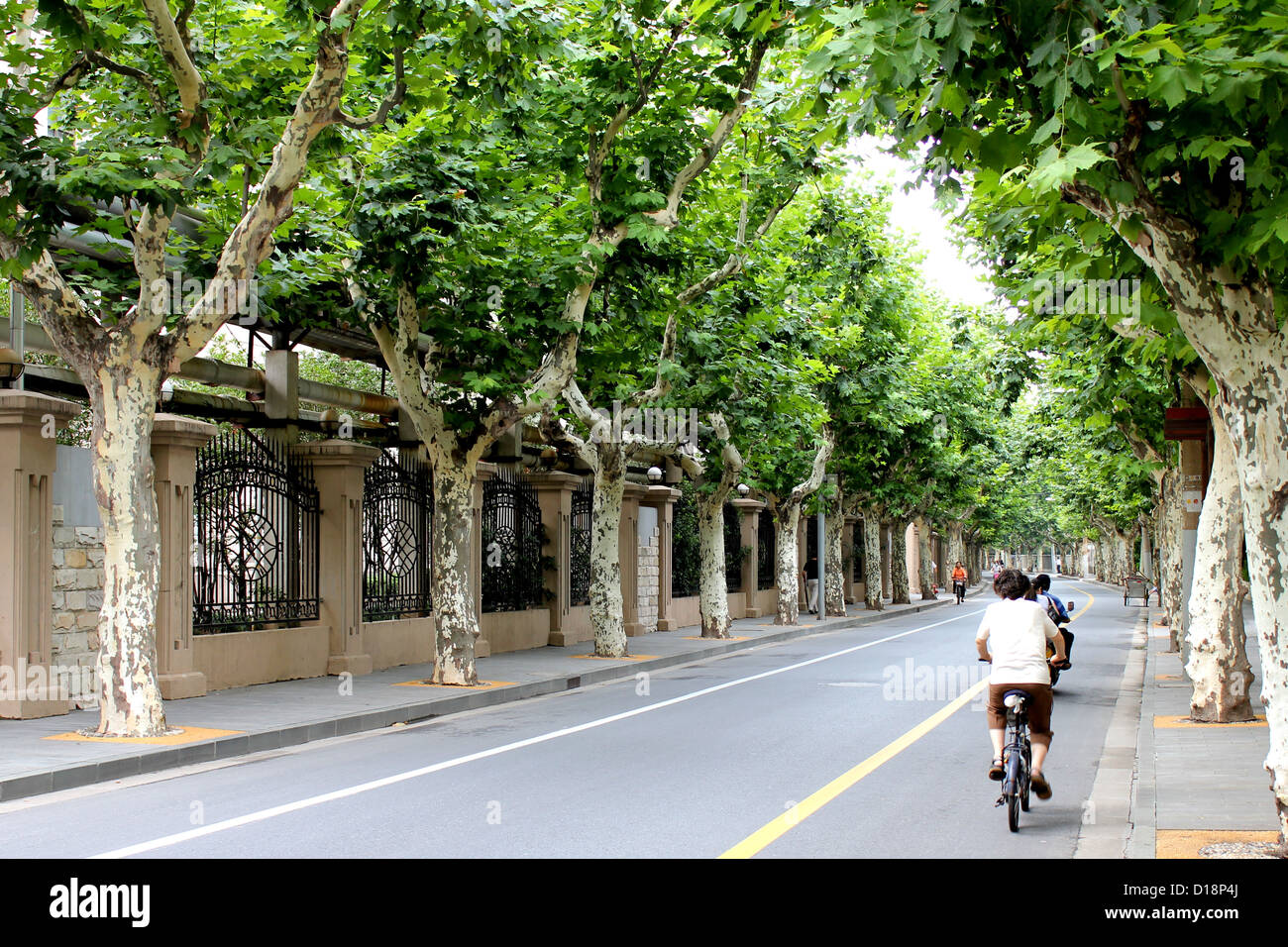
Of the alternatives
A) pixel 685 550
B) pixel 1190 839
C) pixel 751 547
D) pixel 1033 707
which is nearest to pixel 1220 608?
pixel 1033 707

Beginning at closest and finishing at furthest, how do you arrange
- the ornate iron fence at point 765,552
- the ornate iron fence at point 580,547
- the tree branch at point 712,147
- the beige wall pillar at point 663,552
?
the tree branch at point 712,147 → the ornate iron fence at point 580,547 → the beige wall pillar at point 663,552 → the ornate iron fence at point 765,552

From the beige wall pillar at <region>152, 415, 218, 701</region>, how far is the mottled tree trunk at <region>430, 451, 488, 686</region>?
3250mm

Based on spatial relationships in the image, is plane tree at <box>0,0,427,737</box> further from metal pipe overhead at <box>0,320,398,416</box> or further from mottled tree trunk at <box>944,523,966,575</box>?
mottled tree trunk at <box>944,523,966,575</box>

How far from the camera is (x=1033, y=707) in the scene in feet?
26.7

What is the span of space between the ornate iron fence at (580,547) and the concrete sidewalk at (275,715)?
3068 mm

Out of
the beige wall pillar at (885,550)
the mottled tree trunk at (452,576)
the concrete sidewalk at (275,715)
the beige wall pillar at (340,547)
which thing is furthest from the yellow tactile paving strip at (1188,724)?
the beige wall pillar at (885,550)

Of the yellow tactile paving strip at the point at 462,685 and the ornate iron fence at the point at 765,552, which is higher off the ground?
the ornate iron fence at the point at 765,552

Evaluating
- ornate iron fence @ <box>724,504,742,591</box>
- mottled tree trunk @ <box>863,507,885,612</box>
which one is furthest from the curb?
mottled tree trunk @ <box>863,507,885,612</box>

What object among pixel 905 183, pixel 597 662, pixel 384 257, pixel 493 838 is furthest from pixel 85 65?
pixel 597 662

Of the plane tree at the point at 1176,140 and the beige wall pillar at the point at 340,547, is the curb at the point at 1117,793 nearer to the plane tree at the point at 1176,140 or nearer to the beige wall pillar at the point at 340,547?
the plane tree at the point at 1176,140

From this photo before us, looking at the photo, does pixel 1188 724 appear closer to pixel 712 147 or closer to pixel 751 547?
pixel 712 147

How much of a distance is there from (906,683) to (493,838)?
37.3ft

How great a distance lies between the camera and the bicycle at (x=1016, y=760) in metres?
7.73

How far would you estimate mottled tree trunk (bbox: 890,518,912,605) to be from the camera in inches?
1973
